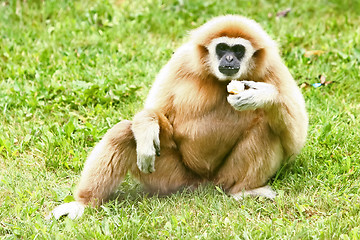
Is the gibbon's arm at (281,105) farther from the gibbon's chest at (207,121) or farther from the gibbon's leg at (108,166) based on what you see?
the gibbon's leg at (108,166)

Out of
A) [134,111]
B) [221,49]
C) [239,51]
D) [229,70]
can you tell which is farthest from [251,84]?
[134,111]

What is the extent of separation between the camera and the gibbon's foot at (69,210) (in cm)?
524

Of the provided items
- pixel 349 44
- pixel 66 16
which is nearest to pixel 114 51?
pixel 66 16

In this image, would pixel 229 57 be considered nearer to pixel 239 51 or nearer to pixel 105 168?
pixel 239 51

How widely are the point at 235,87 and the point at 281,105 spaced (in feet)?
1.53

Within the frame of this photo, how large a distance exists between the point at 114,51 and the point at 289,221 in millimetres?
4622

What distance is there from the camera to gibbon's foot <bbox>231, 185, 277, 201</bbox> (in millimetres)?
5449

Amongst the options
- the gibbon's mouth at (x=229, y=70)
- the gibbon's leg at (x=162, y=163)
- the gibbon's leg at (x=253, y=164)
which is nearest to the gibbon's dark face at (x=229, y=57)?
the gibbon's mouth at (x=229, y=70)

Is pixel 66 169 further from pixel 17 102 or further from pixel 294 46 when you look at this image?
pixel 294 46

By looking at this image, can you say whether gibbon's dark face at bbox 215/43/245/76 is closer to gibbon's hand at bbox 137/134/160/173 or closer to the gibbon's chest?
the gibbon's chest

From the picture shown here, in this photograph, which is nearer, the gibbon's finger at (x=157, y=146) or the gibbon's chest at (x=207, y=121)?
the gibbon's finger at (x=157, y=146)

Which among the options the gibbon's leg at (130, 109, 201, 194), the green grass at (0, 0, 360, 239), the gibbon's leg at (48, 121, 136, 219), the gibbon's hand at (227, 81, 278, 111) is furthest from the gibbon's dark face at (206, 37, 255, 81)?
the green grass at (0, 0, 360, 239)

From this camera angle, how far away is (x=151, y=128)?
5.30 m

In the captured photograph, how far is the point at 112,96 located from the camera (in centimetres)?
743
